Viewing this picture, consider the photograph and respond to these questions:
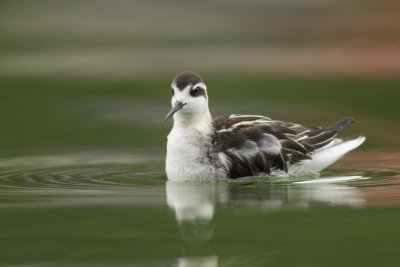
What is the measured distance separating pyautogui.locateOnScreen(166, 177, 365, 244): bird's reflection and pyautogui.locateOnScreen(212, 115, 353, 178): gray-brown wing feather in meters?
0.29

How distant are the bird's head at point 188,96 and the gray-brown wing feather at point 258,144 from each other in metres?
0.34

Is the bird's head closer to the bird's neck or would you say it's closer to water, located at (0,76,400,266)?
the bird's neck

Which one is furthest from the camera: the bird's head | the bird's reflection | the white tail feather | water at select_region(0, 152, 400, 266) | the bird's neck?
the white tail feather

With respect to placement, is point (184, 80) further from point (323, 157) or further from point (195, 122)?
point (323, 157)

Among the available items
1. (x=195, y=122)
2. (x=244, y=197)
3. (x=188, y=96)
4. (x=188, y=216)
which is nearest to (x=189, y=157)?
(x=195, y=122)

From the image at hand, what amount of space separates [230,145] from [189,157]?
0.44 m

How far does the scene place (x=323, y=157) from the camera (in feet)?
44.7

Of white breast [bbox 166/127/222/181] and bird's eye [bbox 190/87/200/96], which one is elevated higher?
bird's eye [bbox 190/87/200/96]

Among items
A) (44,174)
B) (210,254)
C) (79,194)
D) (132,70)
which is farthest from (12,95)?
(210,254)

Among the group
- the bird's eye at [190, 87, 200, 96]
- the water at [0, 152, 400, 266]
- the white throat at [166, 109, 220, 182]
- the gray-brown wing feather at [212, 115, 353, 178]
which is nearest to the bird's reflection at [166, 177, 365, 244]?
the water at [0, 152, 400, 266]

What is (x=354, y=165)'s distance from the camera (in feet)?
45.5

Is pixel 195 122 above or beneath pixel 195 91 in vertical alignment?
beneath

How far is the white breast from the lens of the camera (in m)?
13.0

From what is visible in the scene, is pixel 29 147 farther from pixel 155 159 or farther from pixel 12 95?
pixel 12 95
